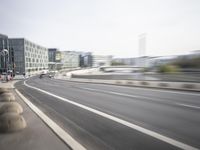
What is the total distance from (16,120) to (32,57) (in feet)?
347

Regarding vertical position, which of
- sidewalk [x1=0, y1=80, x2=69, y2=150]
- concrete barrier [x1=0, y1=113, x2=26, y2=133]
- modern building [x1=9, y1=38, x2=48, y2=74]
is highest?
modern building [x1=9, y1=38, x2=48, y2=74]

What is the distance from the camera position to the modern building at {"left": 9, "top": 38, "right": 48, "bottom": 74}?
298 feet

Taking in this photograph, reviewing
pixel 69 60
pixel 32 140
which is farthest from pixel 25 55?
pixel 32 140

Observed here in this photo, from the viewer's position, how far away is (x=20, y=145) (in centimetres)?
500

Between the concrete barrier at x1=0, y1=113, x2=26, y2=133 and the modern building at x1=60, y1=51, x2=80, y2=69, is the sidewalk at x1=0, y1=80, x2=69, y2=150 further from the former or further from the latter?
the modern building at x1=60, y1=51, x2=80, y2=69

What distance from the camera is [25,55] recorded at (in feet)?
303

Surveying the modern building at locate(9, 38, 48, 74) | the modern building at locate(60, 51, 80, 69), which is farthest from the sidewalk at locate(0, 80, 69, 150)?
the modern building at locate(60, 51, 80, 69)

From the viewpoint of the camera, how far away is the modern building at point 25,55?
298 ft

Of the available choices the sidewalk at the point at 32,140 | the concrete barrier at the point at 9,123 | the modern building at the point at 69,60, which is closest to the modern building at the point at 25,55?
the modern building at the point at 69,60

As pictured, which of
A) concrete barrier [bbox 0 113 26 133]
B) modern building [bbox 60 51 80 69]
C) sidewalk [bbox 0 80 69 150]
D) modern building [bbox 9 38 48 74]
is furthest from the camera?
modern building [bbox 60 51 80 69]

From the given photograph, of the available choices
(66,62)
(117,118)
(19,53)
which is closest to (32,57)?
(19,53)

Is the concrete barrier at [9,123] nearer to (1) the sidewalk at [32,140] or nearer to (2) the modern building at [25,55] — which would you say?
(1) the sidewalk at [32,140]

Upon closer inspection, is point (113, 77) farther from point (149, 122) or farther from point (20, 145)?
point (20, 145)

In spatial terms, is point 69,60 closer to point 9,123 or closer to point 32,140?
point 9,123
